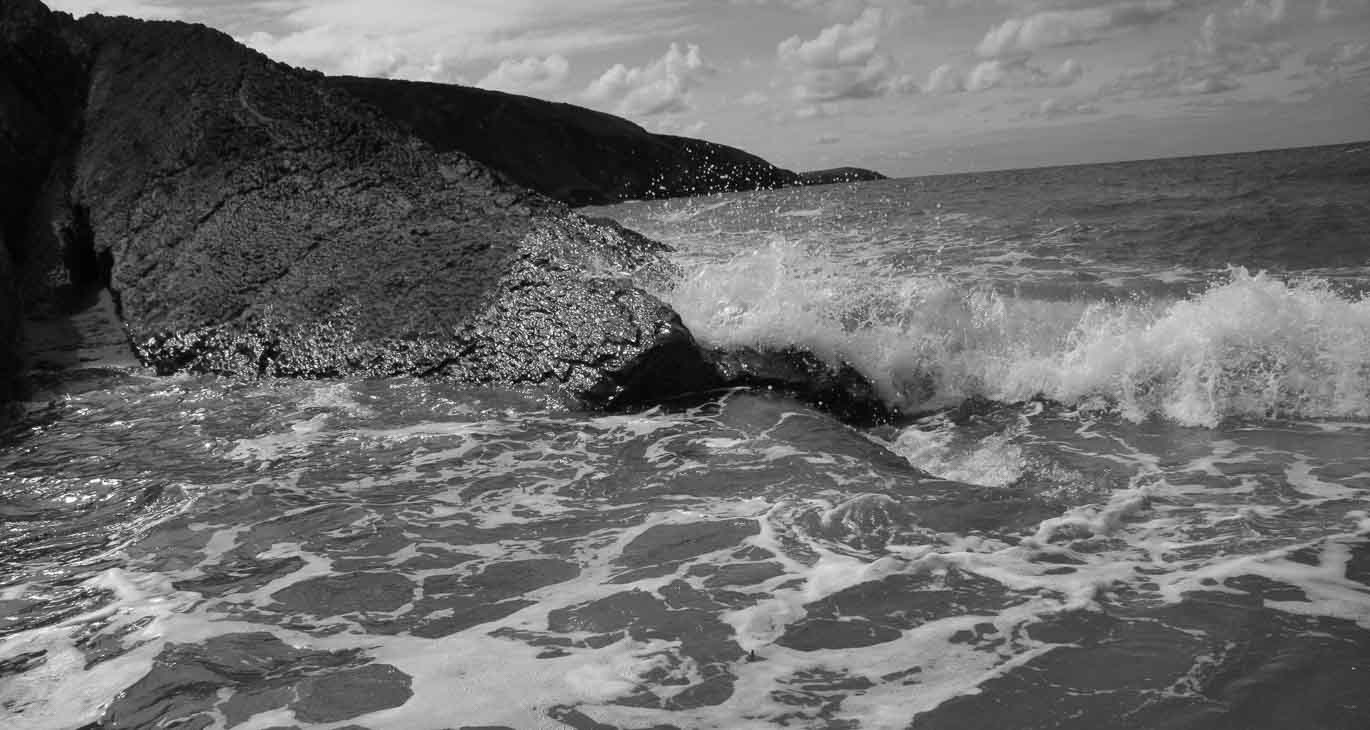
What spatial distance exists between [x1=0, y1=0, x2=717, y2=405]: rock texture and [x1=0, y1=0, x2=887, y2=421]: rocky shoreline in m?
0.01

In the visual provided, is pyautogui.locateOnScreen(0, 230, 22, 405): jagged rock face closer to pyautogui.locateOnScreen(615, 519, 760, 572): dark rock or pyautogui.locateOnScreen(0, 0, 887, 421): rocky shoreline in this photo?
pyautogui.locateOnScreen(0, 0, 887, 421): rocky shoreline

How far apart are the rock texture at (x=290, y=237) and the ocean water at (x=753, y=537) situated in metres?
0.32

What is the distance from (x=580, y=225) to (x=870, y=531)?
10.9 feet

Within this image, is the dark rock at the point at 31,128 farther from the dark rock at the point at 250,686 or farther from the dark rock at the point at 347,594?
the dark rock at the point at 250,686

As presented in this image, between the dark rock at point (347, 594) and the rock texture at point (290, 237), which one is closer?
the dark rock at point (347, 594)

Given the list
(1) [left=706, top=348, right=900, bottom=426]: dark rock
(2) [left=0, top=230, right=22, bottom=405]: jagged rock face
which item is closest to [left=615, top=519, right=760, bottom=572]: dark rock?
(1) [left=706, top=348, right=900, bottom=426]: dark rock

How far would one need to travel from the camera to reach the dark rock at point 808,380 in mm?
5441

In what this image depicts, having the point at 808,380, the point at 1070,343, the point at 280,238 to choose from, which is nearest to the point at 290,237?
the point at 280,238

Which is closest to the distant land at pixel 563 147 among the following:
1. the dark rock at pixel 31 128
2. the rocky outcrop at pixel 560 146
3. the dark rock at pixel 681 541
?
the rocky outcrop at pixel 560 146

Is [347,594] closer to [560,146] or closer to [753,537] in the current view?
[753,537]

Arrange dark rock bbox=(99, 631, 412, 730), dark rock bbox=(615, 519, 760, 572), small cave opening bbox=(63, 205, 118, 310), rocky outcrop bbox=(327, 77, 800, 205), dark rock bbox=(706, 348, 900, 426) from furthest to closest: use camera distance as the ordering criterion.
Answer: rocky outcrop bbox=(327, 77, 800, 205)
small cave opening bbox=(63, 205, 118, 310)
dark rock bbox=(706, 348, 900, 426)
dark rock bbox=(615, 519, 760, 572)
dark rock bbox=(99, 631, 412, 730)

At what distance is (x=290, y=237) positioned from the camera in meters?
6.36

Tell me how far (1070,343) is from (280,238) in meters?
5.24

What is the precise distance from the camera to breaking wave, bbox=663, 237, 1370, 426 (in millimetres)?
5535
